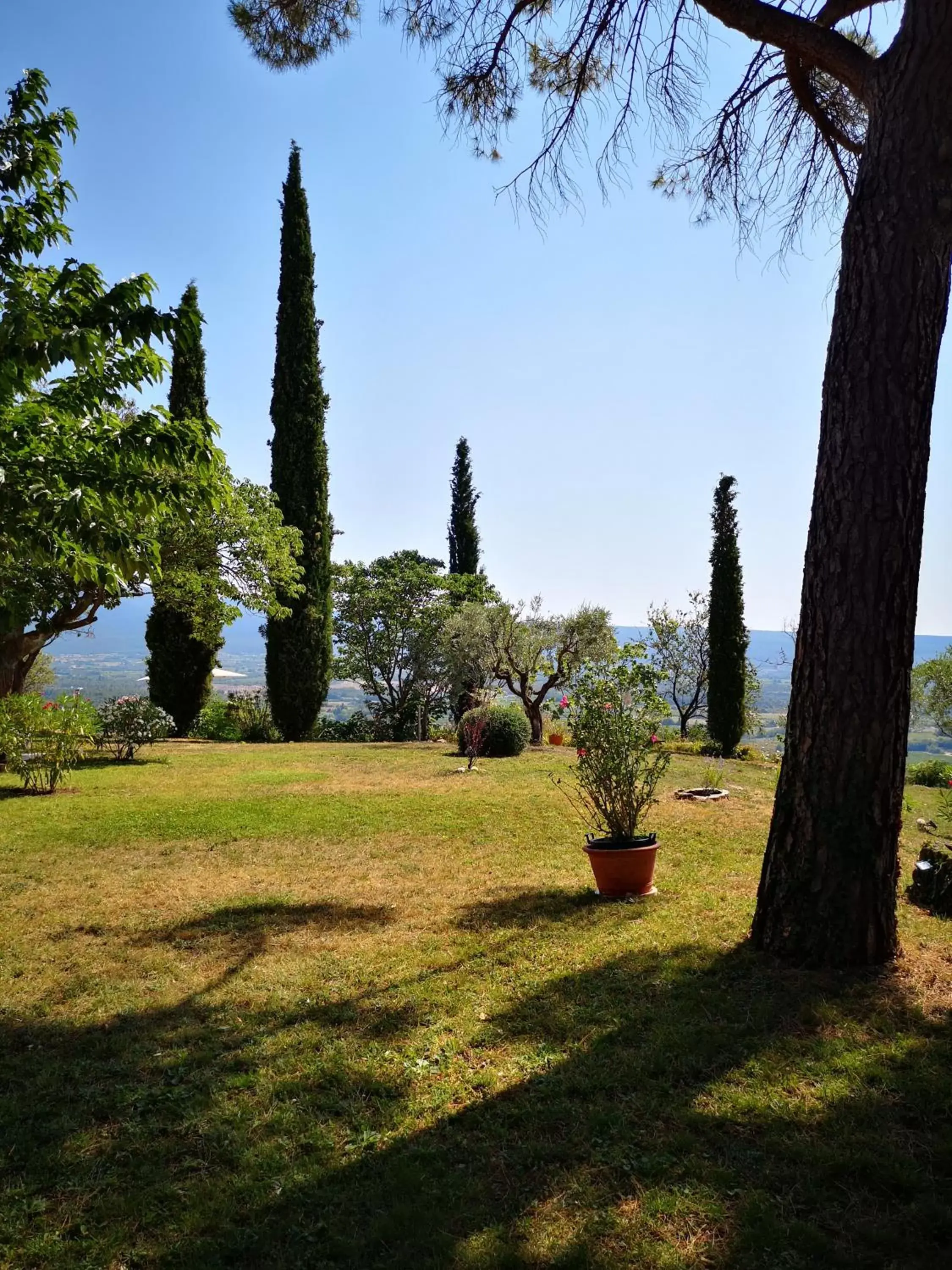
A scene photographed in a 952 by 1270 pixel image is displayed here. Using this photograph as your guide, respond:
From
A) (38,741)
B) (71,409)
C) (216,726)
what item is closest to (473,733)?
(38,741)

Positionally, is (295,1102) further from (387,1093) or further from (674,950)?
(674,950)

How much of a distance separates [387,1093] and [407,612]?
59.1ft

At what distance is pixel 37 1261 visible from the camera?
6.67ft

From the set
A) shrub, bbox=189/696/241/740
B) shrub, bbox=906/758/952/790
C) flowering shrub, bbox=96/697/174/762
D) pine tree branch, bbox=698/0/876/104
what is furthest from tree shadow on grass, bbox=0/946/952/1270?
shrub, bbox=189/696/241/740

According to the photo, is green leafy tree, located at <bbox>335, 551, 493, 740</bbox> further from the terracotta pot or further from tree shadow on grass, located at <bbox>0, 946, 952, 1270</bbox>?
tree shadow on grass, located at <bbox>0, 946, 952, 1270</bbox>

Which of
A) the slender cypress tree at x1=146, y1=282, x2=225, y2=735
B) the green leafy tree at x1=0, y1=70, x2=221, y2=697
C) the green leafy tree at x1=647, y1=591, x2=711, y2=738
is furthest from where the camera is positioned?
the green leafy tree at x1=647, y1=591, x2=711, y2=738

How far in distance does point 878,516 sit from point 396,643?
57.1 feet

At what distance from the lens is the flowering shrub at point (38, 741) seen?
9.38m

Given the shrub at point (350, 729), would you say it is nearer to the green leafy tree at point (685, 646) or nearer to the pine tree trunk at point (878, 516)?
the green leafy tree at point (685, 646)

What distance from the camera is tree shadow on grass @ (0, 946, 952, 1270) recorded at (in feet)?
6.79

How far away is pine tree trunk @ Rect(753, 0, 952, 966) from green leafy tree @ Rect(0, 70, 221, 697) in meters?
3.37

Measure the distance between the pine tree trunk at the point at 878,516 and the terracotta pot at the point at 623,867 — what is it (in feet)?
5.28

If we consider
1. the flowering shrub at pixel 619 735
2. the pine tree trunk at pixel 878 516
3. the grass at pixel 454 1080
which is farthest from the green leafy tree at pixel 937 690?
the pine tree trunk at pixel 878 516

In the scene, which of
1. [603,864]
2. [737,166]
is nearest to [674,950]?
[603,864]
